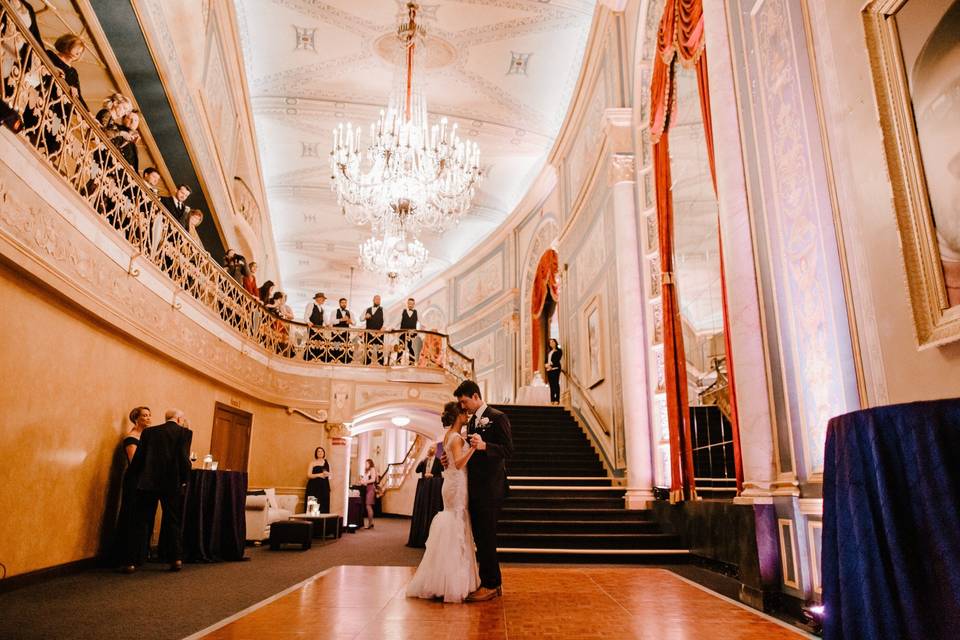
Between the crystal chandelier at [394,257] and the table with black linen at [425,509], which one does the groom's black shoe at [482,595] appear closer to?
the table with black linen at [425,509]

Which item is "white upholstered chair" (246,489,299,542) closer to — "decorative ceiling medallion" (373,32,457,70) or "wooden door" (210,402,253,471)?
"wooden door" (210,402,253,471)

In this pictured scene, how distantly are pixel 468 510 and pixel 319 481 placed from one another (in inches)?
306

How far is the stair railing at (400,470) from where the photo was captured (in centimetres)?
1804

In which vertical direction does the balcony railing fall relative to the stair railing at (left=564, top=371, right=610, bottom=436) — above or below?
above

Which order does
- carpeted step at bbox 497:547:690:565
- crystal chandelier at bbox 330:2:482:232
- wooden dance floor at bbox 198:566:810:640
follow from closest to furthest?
wooden dance floor at bbox 198:566:810:640 → carpeted step at bbox 497:547:690:565 → crystal chandelier at bbox 330:2:482:232

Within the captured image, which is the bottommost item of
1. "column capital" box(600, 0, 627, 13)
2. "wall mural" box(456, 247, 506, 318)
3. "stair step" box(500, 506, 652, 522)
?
"stair step" box(500, 506, 652, 522)

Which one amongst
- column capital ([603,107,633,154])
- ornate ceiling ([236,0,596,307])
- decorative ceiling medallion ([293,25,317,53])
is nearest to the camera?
column capital ([603,107,633,154])

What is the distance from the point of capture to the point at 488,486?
4.09 meters

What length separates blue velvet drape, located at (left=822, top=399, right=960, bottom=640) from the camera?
1.87m

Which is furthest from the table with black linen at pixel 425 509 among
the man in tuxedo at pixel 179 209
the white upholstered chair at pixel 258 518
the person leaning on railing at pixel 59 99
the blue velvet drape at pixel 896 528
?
the blue velvet drape at pixel 896 528

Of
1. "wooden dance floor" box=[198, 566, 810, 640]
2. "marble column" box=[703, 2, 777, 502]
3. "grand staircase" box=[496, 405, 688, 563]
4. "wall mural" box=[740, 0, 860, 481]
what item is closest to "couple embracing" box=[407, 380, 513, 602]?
"wooden dance floor" box=[198, 566, 810, 640]

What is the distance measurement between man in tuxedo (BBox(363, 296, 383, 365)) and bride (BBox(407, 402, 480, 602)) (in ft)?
29.9

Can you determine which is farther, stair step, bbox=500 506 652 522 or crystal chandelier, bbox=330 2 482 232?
crystal chandelier, bbox=330 2 482 232

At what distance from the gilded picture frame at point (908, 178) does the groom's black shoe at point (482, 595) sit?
273 cm
